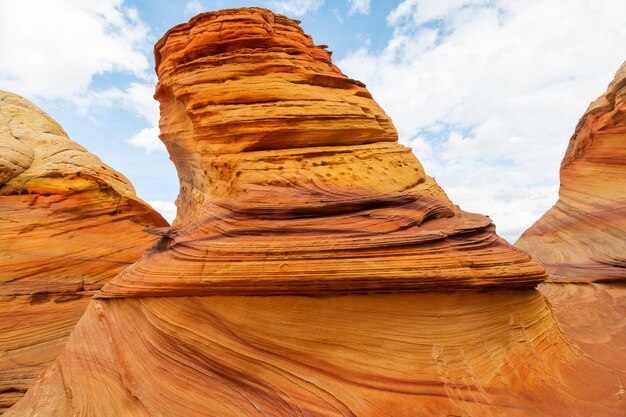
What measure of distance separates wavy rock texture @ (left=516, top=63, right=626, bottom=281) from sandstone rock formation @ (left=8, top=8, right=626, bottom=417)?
676cm

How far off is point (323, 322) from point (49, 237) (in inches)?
372

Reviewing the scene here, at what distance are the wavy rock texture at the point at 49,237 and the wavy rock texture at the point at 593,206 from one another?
1380cm

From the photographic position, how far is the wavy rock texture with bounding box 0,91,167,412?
875 centimetres

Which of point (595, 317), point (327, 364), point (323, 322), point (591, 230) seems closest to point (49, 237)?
point (323, 322)

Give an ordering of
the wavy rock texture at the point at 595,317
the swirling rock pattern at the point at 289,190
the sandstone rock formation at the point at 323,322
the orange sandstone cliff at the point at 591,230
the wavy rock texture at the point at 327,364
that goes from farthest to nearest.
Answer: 1. the orange sandstone cliff at the point at 591,230
2. the wavy rock texture at the point at 595,317
3. the swirling rock pattern at the point at 289,190
4. the sandstone rock formation at the point at 323,322
5. the wavy rock texture at the point at 327,364

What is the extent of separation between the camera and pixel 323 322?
14.5 ft

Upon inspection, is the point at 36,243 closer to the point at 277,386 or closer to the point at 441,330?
the point at 277,386

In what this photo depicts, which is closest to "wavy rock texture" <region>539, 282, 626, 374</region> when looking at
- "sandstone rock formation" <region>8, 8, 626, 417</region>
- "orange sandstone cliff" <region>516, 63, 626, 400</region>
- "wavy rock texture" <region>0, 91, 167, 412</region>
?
"orange sandstone cliff" <region>516, 63, 626, 400</region>

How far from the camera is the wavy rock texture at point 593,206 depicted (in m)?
10.5

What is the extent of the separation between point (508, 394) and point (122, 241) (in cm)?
1106

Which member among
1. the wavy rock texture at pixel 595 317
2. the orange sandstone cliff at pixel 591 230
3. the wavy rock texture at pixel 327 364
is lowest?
the wavy rock texture at pixel 327 364

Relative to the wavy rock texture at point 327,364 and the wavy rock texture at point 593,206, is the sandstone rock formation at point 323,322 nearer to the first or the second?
the wavy rock texture at point 327,364

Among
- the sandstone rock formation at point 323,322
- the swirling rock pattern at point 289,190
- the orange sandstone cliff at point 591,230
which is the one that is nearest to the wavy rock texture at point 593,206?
the orange sandstone cliff at point 591,230

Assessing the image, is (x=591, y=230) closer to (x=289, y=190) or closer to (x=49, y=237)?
(x=289, y=190)
